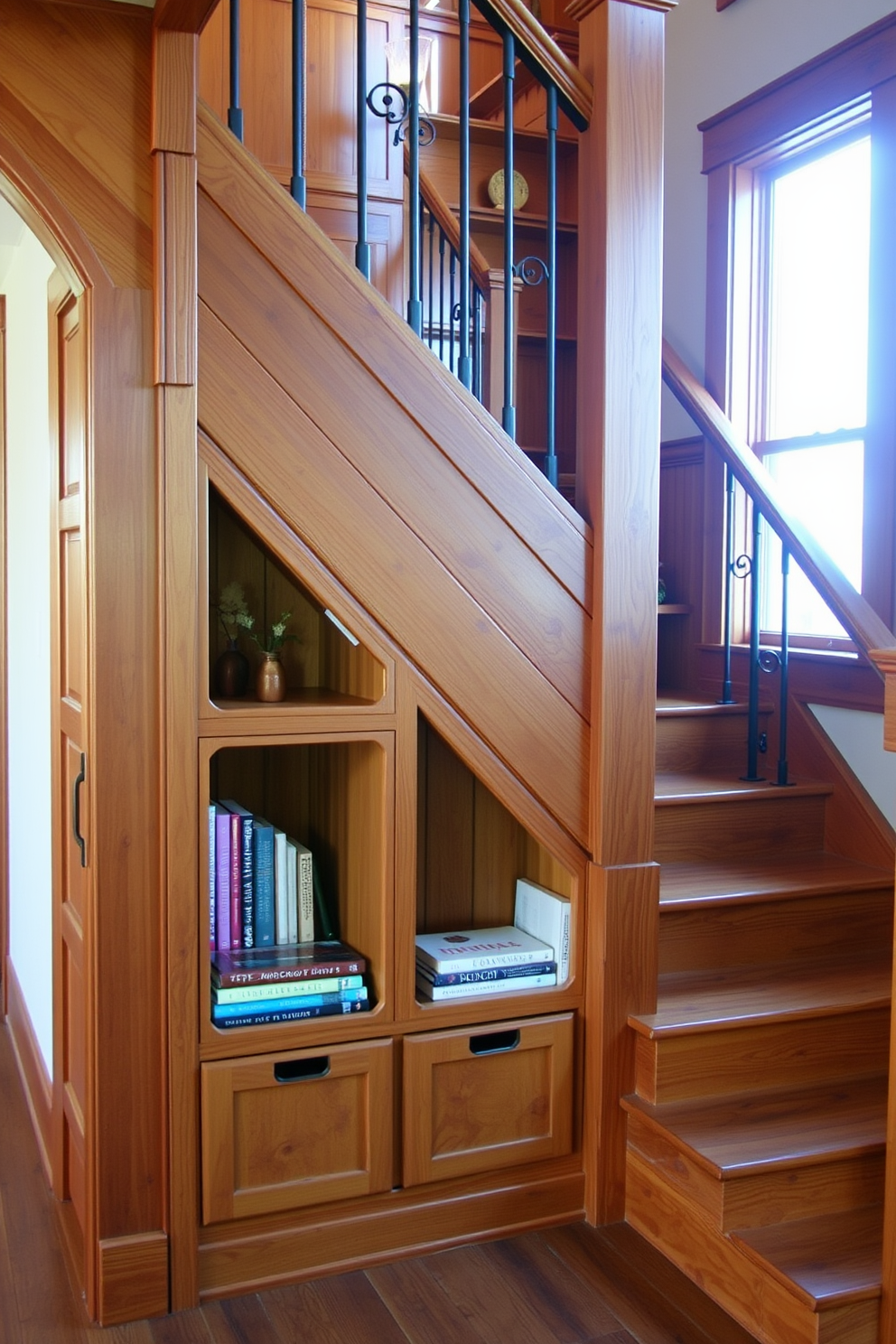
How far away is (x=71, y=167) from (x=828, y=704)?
2545 millimetres

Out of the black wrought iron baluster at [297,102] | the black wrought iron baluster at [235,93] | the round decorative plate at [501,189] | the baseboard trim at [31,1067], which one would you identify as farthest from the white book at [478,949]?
the round decorative plate at [501,189]

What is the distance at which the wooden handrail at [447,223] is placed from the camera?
4.15 metres

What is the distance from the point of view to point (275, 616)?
2.86 metres

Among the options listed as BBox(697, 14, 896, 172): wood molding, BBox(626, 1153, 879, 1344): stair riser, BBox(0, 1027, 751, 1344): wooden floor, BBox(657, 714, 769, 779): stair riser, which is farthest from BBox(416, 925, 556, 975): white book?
Result: BBox(697, 14, 896, 172): wood molding

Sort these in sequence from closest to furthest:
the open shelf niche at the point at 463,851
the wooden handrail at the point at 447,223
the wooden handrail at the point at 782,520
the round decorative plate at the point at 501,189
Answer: the open shelf niche at the point at 463,851, the wooden handrail at the point at 782,520, the wooden handrail at the point at 447,223, the round decorative plate at the point at 501,189

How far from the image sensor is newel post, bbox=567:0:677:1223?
2627 millimetres

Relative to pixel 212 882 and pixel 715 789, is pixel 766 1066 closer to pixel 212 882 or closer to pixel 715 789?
pixel 715 789

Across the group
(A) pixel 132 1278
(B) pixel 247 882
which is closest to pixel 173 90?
(B) pixel 247 882

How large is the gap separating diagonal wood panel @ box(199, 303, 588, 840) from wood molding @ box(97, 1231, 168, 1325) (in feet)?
3.94

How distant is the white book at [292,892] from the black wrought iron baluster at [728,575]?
1657mm

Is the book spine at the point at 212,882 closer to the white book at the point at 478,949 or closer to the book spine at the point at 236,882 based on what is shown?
the book spine at the point at 236,882

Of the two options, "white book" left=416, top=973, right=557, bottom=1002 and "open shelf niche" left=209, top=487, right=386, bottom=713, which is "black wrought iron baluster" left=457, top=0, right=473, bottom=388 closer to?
"open shelf niche" left=209, top=487, right=386, bottom=713

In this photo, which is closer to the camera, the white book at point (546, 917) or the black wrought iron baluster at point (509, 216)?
the black wrought iron baluster at point (509, 216)

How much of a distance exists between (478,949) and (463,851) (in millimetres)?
303
